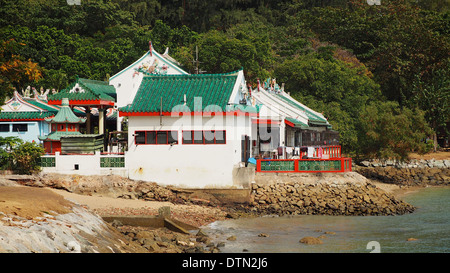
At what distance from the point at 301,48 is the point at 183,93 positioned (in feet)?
174

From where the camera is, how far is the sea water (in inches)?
1093

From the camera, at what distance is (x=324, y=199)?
37344 mm

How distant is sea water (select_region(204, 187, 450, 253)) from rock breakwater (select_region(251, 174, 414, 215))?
0.87m

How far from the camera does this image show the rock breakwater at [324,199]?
1452 inches

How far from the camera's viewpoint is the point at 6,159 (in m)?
40.4

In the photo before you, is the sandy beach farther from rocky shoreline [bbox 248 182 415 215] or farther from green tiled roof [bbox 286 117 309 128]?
green tiled roof [bbox 286 117 309 128]

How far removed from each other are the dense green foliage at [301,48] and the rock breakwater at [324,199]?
22.6 metres

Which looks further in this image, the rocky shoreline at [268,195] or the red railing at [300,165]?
the red railing at [300,165]

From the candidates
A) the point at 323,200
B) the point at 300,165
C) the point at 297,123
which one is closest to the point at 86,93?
the point at 297,123

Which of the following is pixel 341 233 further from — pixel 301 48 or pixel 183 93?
pixel 301 48

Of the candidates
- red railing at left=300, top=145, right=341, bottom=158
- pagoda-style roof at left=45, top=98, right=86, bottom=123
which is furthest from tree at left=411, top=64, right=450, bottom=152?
pagoda-style roof at left=45, top=98, right=86, bottom=123

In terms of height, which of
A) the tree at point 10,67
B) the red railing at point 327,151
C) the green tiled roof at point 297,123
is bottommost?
the red railing at point 327,151

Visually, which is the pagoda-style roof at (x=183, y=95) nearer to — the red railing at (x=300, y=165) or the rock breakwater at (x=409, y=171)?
the red railing at (x=300, y=165)

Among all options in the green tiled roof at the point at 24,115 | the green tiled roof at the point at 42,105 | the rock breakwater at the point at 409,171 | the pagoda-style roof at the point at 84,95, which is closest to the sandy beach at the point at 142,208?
the pagoda-style roof at the point at 84,95
